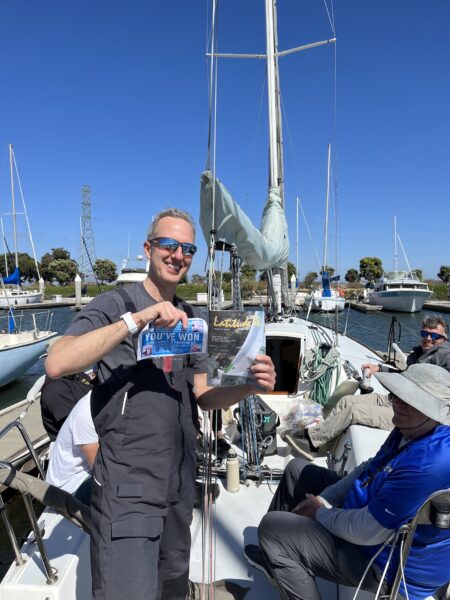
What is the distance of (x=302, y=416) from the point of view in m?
4.36

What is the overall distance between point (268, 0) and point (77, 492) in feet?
27.7

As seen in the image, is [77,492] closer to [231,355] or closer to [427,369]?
[231,355]

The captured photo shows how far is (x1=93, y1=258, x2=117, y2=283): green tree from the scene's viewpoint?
5909 cm

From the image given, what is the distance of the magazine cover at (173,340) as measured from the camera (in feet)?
4.42

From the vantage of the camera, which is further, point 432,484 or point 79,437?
point 79,437

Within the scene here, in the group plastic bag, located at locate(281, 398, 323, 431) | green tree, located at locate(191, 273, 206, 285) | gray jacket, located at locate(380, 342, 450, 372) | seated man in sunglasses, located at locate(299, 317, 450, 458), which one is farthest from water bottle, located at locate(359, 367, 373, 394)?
green tree, located at locate(191, 273, 206, 285)

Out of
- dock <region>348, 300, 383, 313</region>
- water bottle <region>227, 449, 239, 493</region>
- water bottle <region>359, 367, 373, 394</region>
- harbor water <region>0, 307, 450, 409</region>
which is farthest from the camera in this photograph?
dock <region>348, 300, 383, 313</region>

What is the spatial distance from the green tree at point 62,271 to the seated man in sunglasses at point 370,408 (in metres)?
59.8

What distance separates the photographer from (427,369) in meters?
1.91

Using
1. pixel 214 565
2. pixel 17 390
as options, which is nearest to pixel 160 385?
pixel 214 565

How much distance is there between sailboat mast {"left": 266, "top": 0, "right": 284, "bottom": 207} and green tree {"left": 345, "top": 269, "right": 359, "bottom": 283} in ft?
205

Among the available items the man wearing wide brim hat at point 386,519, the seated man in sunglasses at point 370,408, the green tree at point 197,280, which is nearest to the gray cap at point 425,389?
the man wearing wide brim hat at point 386,519

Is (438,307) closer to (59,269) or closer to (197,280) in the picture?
(197,280)

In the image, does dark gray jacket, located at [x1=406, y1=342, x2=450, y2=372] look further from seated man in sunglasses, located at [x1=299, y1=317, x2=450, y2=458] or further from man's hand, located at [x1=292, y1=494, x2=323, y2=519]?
man's hand, located at [x1=292, y1=494, x2=323, y2=519]
